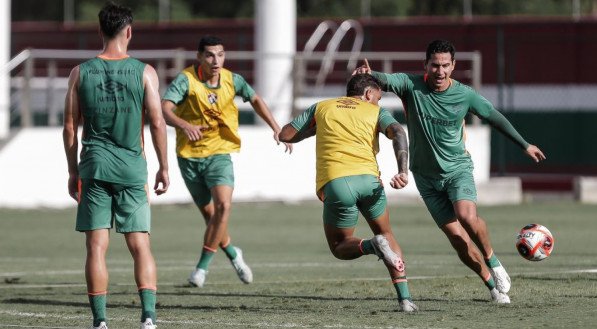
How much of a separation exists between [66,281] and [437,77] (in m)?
4.48

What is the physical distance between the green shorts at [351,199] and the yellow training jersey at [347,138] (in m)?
0.06

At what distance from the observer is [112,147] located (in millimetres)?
9148

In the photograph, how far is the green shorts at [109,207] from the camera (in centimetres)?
917

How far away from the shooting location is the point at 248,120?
109ft

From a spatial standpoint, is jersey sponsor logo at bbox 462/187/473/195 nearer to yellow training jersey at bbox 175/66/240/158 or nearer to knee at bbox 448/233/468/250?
knee at bbox 448/233/468/250

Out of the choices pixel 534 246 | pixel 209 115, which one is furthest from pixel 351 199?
pixel 209 115

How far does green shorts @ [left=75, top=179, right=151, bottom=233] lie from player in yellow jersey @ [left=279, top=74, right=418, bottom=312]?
5.77ft

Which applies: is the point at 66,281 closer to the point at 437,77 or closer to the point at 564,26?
the point at 437,77

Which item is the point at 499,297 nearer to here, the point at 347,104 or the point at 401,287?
the point at 401,287

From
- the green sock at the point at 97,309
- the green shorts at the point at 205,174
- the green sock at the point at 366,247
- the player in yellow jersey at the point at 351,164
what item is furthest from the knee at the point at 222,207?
the green sock at the point at 97,309

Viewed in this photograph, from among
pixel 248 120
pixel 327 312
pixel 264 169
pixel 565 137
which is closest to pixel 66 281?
Answer: pixel 327 312

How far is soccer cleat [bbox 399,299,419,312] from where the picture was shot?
1022cm

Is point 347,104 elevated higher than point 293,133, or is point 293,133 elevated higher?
point 347,104

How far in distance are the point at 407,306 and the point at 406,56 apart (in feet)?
54.6
